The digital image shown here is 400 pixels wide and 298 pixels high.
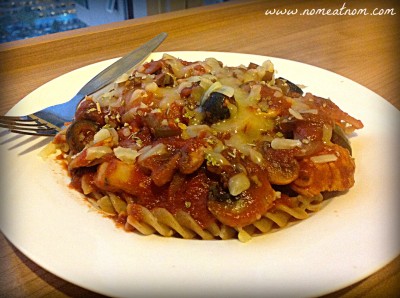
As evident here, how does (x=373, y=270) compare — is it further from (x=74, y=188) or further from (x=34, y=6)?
(x=34, y=6)

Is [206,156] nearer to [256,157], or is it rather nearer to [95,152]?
[256,157]

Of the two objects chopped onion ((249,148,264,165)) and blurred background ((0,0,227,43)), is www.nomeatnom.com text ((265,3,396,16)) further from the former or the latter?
chopped onion ((249,148,264,165))

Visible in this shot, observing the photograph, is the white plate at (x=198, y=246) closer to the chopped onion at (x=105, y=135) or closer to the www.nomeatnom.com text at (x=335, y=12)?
the chopped onion at (x=105, y=135)

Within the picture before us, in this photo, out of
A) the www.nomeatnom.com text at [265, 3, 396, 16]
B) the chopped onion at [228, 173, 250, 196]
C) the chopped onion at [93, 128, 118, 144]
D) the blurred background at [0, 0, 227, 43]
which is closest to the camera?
the chopped onion at [228, 173, 250, 196]

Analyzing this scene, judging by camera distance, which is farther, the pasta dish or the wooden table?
the wooden table

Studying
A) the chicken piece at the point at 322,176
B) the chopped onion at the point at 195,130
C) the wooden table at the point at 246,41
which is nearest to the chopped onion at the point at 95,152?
the chopped onion at the point at 195,130

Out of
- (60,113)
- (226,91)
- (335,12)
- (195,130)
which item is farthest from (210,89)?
(335,12)

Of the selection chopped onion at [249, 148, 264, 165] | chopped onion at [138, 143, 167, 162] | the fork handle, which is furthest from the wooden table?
chopped onion at [249, 148, 264, 165]
